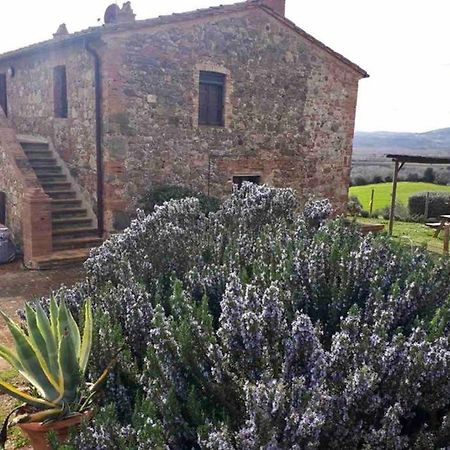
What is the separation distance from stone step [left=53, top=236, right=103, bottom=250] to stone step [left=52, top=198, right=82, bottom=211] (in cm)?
107

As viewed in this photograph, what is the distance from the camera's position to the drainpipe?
9914 mm

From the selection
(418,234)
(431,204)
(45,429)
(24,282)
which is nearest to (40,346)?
(45,429)

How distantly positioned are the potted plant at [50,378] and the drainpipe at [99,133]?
22.8 ft

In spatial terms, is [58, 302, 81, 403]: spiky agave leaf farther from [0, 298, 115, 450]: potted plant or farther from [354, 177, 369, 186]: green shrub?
[354, 177, 369, 186]: green shrub

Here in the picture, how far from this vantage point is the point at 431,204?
2222 cm

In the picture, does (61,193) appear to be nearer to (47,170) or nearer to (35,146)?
(47,170)

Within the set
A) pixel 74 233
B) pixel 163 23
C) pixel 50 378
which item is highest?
pixel 163 23

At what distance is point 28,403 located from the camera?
11.4 feet

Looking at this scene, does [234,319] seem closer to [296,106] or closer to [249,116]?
[249,116]

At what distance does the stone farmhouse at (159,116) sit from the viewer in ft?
32.8

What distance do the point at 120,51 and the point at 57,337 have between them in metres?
7.59

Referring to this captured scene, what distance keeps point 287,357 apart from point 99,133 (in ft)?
28.7

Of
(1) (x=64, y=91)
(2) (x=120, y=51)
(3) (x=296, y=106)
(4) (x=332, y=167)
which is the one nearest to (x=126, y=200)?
(2) (x=120, y=51)

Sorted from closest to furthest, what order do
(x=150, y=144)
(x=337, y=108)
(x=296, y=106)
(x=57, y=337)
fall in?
(x=57, y=337) < (x=150, y=144) < (x=296, y=106) < (x=337, y=108)
